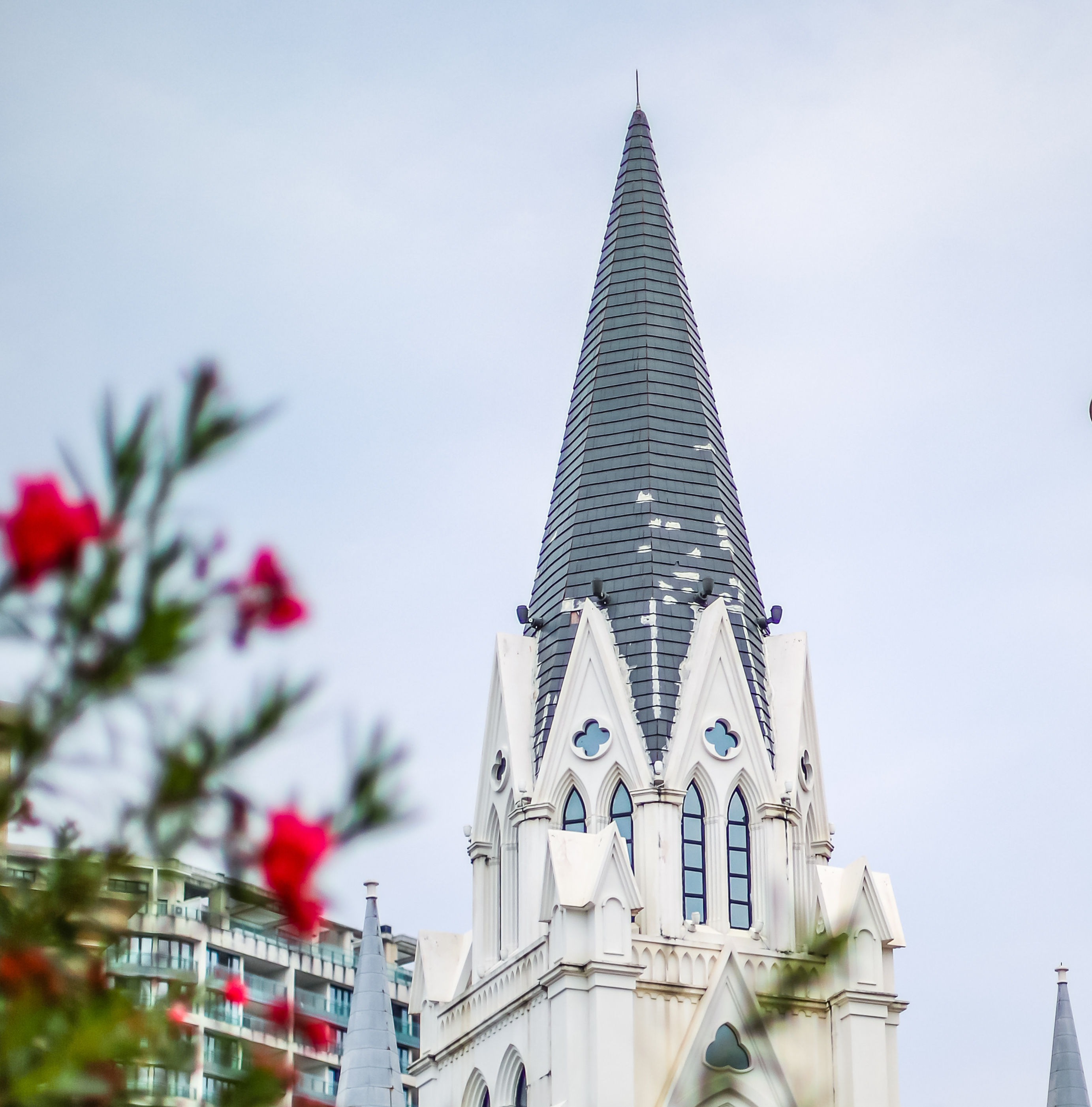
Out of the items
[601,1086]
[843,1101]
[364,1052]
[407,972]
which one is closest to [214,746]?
[601,1086]

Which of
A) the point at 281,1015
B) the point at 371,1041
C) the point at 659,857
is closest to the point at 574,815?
the point at 659,857

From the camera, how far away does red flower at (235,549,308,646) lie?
538 cm

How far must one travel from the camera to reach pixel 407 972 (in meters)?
92.9

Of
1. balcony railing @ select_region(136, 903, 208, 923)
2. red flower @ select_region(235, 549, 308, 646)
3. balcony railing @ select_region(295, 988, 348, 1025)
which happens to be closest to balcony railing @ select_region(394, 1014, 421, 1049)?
balcony railing @ select_region(295, 988, 348, 1025)

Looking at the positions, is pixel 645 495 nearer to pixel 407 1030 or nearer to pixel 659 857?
pixel 659 857

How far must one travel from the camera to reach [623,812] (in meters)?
37.8

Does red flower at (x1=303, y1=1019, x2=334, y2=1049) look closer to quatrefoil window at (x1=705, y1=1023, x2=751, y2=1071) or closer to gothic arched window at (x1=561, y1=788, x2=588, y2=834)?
quatrefoil window at (x1=705, y1=1023, x2=751, y2=1071)

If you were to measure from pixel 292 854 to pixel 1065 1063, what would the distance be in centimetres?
3864

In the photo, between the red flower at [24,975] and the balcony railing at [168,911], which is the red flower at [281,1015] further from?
the red flower at [24,975]

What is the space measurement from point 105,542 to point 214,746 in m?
0.48

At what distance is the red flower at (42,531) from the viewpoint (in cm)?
496

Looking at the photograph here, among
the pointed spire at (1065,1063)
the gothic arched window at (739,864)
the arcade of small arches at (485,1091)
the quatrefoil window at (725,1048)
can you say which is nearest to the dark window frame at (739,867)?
the gothic arched window at (739,864)

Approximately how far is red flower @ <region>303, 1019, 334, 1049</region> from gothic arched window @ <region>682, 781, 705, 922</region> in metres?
30.6

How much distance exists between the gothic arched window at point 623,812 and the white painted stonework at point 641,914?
5.8 inches
